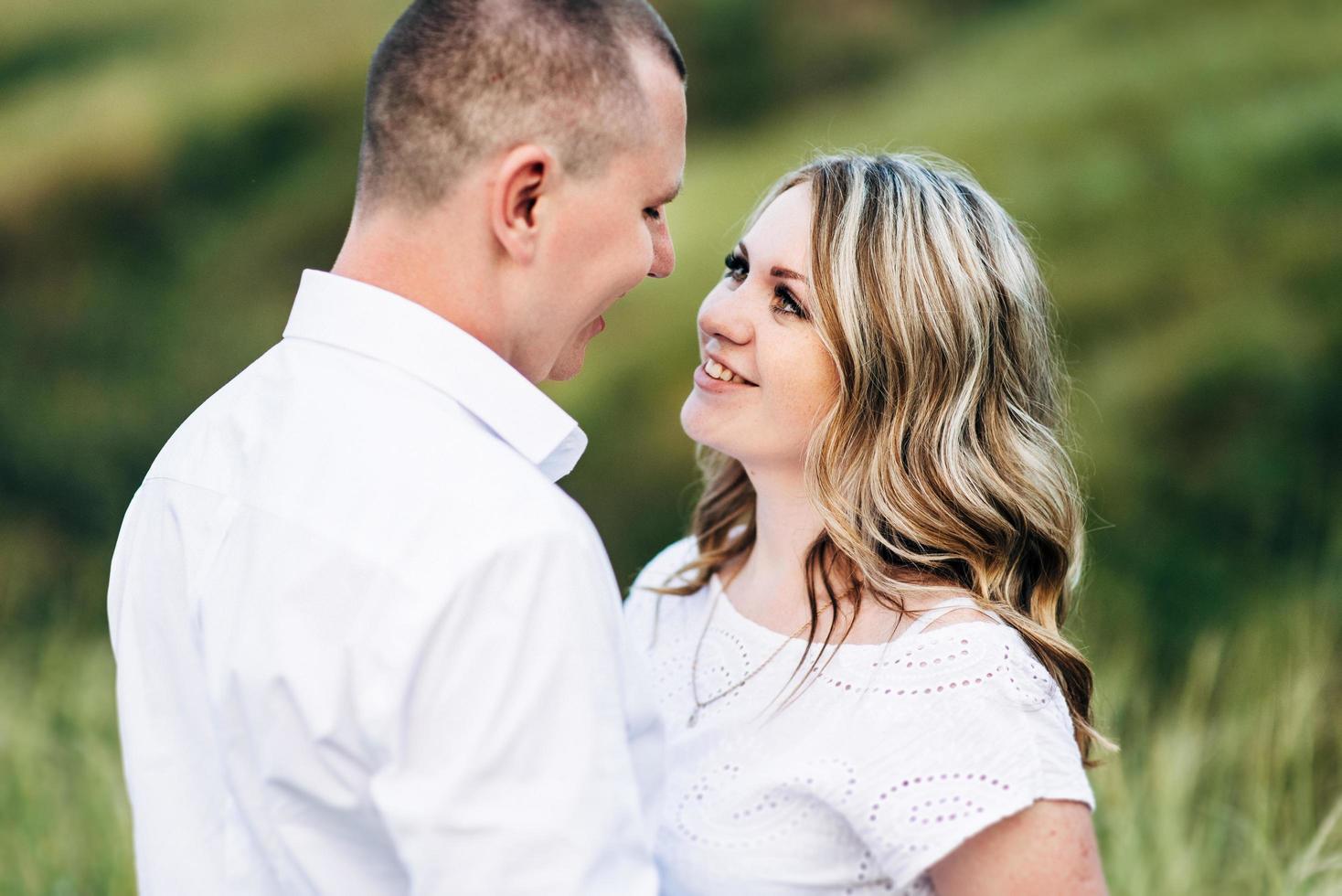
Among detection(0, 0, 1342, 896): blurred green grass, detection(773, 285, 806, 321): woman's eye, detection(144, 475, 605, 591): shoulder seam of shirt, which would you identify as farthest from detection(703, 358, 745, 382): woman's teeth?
detection(0, 0, 1342, 896): blurred green grass

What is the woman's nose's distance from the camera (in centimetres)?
219

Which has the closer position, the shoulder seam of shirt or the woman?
the shoulder seam of shirt

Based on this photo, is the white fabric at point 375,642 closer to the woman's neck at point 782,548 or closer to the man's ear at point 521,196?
the man's ear at point 521,196

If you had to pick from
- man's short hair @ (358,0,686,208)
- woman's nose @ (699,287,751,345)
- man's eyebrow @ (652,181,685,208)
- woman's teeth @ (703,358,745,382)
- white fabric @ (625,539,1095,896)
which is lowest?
white fabric @ (625,539,1095,896)

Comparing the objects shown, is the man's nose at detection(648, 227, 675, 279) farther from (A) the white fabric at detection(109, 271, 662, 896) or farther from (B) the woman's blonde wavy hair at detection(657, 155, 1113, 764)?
(B) the woman's blonde wavy hair at detection(657, 155, 1113, 764)

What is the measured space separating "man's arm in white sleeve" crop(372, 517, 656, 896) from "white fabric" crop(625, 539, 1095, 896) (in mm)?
663

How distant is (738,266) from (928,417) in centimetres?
45

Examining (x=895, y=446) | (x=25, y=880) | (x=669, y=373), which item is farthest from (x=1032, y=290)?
(x=669, y=373)

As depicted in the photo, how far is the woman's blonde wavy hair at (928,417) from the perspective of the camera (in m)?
2.10

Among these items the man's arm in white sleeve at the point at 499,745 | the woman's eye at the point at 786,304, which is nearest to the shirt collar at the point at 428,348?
the man's arm in white sleeve at the point at 499,745

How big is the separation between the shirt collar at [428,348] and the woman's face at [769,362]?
740 mm

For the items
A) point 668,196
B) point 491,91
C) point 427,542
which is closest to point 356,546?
point 427,542

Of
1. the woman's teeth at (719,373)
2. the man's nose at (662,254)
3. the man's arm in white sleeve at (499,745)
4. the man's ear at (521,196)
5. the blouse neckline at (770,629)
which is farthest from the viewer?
the woman's teeth at (719,373)

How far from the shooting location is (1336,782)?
3381 millimetres
